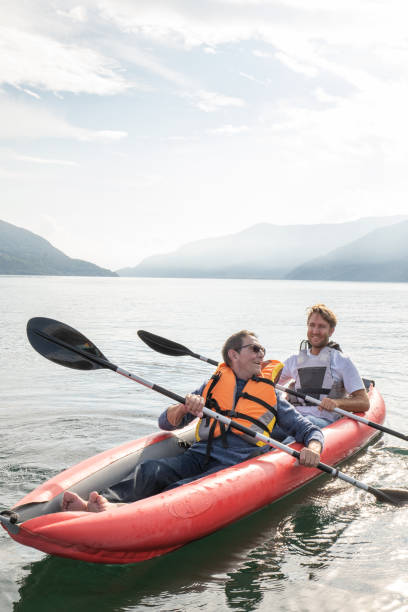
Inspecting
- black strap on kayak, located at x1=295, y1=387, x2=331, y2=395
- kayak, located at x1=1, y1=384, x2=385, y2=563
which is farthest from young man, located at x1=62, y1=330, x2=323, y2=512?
black strap on kayak, located at x1=295, y1=387, x2=331, y2=395

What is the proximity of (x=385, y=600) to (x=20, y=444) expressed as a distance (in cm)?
411

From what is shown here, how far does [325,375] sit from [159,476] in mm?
2529

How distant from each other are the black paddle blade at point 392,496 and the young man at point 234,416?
75 centimetres

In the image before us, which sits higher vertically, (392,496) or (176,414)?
(176,414)

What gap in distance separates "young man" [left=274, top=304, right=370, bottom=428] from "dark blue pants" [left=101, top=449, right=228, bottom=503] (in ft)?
5.91

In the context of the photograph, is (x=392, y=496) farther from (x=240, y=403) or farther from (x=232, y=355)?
(x=232, y=355)

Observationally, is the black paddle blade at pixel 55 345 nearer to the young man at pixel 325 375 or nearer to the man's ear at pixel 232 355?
the man's ear at pixel 232 355

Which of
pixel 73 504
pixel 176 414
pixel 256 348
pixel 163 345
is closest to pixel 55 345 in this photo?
pixel 176 414

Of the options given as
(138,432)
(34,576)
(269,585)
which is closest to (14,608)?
(34,576)

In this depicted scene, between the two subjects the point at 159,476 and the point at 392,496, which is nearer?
the point at 159,476

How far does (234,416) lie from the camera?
14.2 feet

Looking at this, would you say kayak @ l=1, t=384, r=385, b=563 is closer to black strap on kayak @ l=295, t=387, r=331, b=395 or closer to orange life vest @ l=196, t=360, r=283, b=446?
orange life vest @ l=196, t=360, r=283, b=446

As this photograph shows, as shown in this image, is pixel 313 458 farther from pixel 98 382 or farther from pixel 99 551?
pixel 98 382

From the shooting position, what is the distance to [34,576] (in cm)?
361
